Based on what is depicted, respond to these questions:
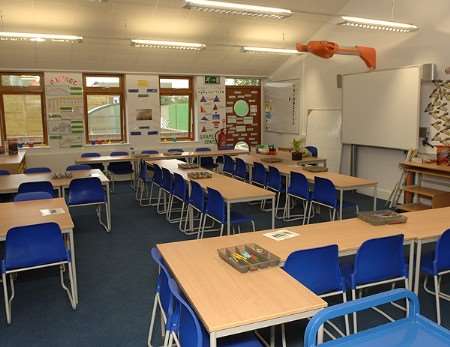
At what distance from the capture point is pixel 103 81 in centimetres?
977

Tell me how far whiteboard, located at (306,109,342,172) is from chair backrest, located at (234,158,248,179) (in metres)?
2.41

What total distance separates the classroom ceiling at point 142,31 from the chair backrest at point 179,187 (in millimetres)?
2957

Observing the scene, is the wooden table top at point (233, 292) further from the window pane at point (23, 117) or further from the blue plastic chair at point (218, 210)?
the window pane at point (23, 117)

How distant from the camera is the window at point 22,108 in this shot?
905 centimetres

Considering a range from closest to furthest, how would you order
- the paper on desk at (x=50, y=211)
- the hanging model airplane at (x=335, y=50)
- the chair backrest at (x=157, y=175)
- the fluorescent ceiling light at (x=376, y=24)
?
the paper on desk at (x=50, y=211), the fluorescent ceiling light at (x=376, y=24), the hanging model airplane at (x=335, y=50), the chair backrest at (x=157, y=175)

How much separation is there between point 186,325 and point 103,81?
8.71 metres

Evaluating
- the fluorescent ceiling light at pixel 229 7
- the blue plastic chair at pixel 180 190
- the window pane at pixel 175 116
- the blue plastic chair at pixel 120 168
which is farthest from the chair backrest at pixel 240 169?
the window pane at pixel 175 116

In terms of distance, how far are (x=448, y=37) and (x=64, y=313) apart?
6.44 meters

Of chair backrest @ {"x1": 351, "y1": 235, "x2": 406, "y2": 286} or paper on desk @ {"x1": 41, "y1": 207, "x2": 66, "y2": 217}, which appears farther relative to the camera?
paper on desk @ {"x1": 41, "y1": 207, "x2": 66, "y2": 217}

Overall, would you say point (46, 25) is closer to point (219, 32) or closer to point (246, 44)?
point (219, 32)

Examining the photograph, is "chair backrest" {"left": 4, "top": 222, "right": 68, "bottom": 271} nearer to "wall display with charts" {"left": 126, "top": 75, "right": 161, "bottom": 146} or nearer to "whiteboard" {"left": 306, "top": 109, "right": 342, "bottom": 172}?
"whiteboard" {"left": 306, "top": 109, "right": 342, "bottom": 172}

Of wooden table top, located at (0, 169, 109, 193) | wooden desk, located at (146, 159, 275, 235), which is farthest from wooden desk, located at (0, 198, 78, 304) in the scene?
wooden desk, located at (146, 159, 275, 235)

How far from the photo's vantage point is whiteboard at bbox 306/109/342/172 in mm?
8711

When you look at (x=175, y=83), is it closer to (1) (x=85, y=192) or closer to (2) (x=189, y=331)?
(1) (x=85, y=192)
